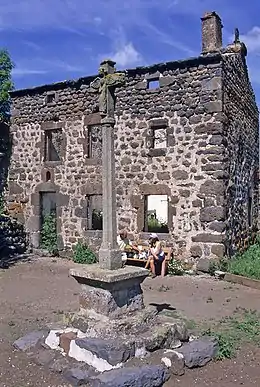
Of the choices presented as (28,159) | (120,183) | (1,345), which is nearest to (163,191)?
(120,183)

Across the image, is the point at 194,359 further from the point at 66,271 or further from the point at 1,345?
the point at 66,271

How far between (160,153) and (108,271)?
654 centimetres

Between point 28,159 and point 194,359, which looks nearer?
point 194,359

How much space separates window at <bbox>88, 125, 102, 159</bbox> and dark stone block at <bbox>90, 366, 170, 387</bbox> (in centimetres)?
868

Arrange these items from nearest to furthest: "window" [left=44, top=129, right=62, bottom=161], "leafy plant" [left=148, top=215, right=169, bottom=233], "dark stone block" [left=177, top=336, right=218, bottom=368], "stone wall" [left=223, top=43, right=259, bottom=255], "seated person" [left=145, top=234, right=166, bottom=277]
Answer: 1. "dark stone block" [left=177, top=336, right=218, bottom=368]
2. "seated person" [left=145, top=234, right=166, bottom=277]
3. "stone wall" [left=223, top=43, right=259, bottom=255]
4. "window" [left=44, top=129, right=62, bottom=161]
5. "leafy plant" [left=148, top=215, right=169, bottom=233]

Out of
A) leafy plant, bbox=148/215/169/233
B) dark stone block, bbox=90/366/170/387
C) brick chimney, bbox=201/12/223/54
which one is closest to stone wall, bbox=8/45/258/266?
brick chimney, bbox=201/12/223/54

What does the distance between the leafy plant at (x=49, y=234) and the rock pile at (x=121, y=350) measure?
773cm

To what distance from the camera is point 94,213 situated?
47.0ft

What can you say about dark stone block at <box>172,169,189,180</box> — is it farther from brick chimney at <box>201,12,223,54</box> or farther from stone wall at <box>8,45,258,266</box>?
brick chimney at <box>201,12,223,54</box>

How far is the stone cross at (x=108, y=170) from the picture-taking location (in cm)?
552

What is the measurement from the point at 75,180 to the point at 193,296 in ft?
18.6

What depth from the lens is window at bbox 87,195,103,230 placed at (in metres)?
12.8

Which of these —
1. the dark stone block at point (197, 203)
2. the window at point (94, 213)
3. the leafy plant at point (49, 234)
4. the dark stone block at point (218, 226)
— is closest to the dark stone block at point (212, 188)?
the dark stone block at point (197, 203)

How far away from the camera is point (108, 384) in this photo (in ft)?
13.8
